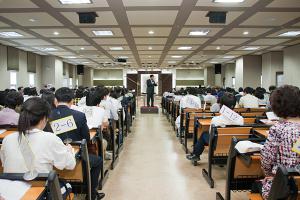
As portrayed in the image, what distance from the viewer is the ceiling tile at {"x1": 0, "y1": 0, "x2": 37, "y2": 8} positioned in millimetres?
4855

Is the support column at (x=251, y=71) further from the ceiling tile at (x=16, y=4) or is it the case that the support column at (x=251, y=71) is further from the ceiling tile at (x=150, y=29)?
the ceiling tile at (x=16, y=4)

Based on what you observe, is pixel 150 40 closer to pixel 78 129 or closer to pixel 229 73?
pixel 78 129

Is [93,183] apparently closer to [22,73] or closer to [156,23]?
[156,23]

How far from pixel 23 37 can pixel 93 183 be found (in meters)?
7.24

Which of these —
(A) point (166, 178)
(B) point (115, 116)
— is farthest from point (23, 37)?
(A) point (166, 178)

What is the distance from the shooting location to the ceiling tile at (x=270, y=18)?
583 cm

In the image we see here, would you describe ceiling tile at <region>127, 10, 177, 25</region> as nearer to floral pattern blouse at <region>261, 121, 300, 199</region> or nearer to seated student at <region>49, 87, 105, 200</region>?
seated student at <region>49, 87, 105, 200</region>

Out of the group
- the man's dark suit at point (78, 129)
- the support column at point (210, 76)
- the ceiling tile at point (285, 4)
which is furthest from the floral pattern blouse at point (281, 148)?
the support column at point (210, 76)

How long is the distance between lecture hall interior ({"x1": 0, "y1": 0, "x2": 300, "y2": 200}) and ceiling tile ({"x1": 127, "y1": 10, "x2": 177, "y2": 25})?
23mm

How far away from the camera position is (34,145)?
172 cm

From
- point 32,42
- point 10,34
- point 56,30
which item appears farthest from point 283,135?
point 32,42

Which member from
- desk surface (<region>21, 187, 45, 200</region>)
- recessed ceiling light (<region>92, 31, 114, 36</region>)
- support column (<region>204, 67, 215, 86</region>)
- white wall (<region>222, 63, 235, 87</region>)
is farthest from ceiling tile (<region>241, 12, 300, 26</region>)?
support column (<region>204, 67, 215, 86</region>)

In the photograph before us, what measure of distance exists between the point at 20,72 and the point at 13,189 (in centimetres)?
1102

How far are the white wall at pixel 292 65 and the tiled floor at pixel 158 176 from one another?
681cm
